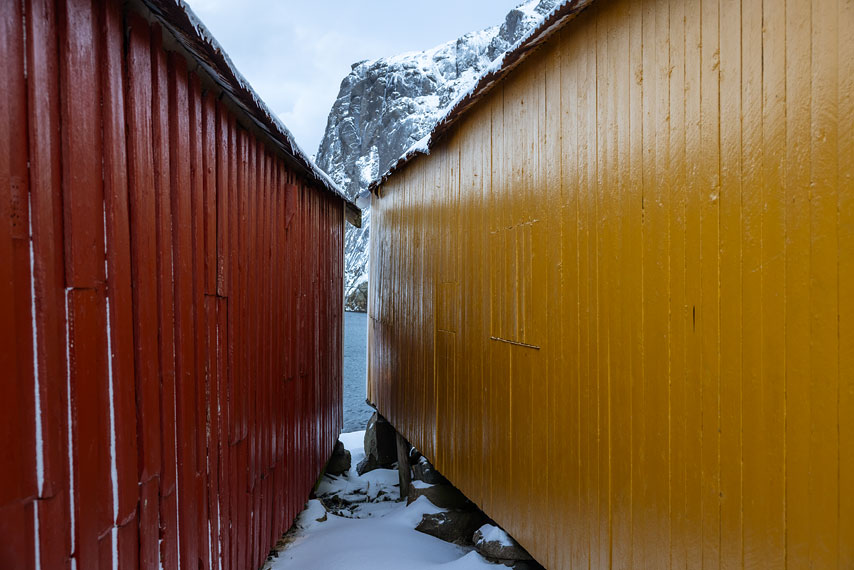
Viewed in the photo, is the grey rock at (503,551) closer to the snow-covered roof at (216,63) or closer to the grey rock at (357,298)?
the snow-covered roof at (216,63)

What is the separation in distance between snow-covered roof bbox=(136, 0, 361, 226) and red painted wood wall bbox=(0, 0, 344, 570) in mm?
107

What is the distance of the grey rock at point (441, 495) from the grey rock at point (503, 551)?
1.50m

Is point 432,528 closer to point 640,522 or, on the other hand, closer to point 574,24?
point 640,522

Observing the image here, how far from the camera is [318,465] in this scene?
6574 millimetres

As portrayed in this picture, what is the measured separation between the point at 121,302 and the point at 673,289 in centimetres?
249

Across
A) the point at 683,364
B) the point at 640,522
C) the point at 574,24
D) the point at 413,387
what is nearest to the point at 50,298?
the point at 683,364

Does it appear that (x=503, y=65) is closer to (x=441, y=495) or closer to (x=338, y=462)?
(x=441, y=495)

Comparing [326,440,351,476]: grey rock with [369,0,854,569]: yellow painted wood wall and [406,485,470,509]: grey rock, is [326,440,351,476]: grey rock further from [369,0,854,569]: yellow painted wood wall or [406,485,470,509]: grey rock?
[369,0,854,569]: yellow painted wood wall

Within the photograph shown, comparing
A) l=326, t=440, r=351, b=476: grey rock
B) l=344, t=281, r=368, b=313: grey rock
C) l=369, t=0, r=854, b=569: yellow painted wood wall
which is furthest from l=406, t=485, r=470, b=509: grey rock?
l=344, t=281, r=368, b=313: grey rock

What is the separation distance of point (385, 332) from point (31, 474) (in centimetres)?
651

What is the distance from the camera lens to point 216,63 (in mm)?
2559

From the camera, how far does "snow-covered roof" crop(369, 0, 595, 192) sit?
9.23 feet

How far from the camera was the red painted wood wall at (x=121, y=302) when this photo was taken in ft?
4.90

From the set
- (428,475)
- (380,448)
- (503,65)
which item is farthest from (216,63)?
(380,448)
